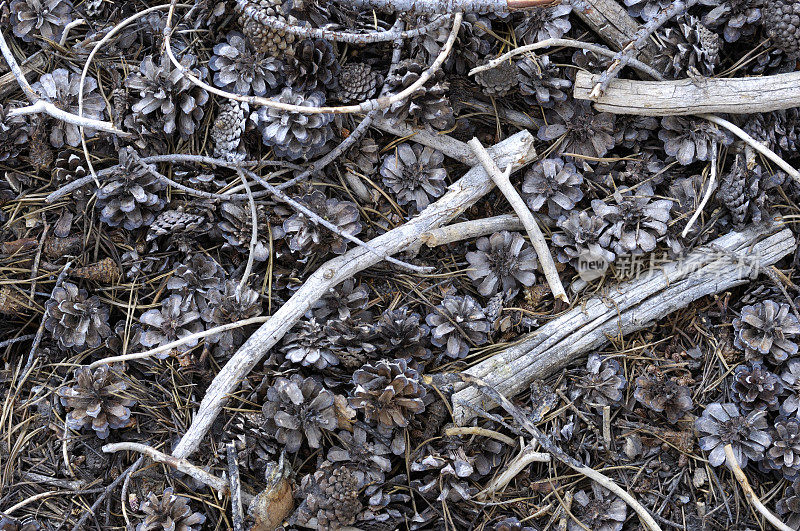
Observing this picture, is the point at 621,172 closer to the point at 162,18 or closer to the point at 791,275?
the point at 791,275

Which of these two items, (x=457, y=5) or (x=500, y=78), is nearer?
(x=457, y=5)

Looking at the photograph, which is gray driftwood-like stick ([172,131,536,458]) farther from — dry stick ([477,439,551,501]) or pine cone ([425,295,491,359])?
dry stick ([477,439,551,501])

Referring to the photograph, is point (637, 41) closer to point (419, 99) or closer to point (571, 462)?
point (419, 99)

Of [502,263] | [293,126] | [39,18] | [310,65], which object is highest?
[39,18]

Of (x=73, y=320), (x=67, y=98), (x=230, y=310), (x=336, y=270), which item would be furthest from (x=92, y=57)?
(x=336, y=270)

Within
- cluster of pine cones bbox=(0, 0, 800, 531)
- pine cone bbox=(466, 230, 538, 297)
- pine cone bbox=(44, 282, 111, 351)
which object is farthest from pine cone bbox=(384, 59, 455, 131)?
pine cone bbox=(44, 282, 111, 351)

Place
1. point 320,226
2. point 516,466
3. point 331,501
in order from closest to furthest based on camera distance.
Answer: point 331,501, point 516,466, point 320,226
